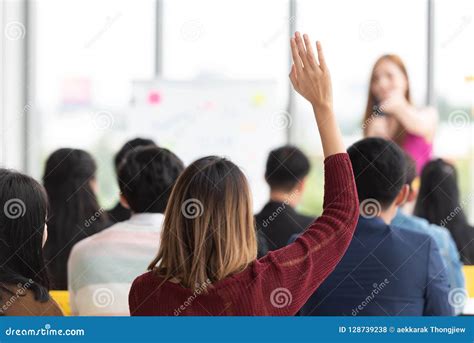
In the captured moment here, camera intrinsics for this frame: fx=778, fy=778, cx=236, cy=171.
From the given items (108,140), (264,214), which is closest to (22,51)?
(108,140)

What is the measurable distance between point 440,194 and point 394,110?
2036mm

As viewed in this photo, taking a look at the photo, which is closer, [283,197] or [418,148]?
[283,197]

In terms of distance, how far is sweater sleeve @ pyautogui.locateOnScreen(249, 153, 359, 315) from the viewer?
5.19 ft

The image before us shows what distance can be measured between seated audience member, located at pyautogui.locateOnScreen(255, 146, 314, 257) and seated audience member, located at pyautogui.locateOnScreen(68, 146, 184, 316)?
697mm

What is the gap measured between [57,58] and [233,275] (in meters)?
6.23

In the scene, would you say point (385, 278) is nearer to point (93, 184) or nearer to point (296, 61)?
point (296, 61)

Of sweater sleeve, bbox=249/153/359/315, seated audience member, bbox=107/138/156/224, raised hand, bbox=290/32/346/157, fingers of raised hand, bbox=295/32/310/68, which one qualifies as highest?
fingers of raised hand, bbox=295/32/310/68

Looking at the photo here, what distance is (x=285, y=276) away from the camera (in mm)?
1582

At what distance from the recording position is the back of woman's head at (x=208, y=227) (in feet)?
5.22
